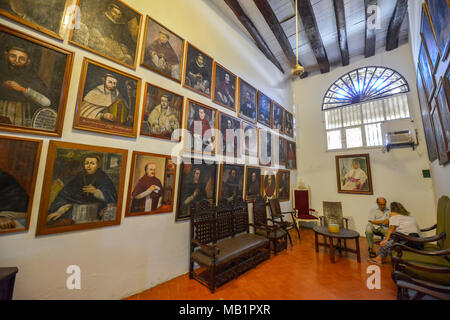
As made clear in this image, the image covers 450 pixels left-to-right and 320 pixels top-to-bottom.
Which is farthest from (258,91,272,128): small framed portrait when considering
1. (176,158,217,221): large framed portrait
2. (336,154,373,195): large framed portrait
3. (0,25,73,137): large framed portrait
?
(0,25,73,137): large framed portrait

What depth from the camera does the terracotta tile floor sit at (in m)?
2.33

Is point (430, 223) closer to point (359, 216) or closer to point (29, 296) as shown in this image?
point (359, 216)

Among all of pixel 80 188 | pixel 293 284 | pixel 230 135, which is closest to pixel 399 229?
pixel 293 284

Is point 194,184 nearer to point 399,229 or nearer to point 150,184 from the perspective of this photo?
point 150,184

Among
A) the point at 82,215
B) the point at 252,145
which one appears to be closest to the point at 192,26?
the point at 252,145

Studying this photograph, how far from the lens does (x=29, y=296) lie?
5.45ft

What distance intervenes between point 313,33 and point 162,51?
15.0ft

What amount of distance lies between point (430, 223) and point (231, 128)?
5865 millimetres

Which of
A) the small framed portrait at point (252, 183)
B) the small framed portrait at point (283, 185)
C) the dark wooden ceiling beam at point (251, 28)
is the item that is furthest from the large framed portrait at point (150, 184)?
the dark wooden ceiling beam at point (251, 28)

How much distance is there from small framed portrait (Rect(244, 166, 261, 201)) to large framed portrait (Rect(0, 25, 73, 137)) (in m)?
3.53

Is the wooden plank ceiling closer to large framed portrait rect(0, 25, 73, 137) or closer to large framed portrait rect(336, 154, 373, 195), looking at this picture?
large framed portrait rect(336, 154, 373, 195)

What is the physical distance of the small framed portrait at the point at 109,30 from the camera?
2.16 metres

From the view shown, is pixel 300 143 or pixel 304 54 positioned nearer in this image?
pixel 304 54

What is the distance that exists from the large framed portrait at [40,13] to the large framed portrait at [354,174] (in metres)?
7.29
